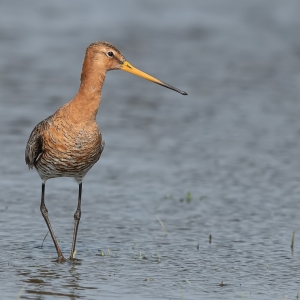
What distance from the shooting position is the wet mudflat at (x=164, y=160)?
287 inches

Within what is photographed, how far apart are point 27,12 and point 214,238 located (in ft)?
44.3

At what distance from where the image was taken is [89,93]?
777cm

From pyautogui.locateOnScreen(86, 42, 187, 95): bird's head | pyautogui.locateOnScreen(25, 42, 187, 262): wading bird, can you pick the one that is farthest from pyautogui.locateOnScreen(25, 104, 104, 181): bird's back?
pyautogui.locateOnScreen(86, 42, 187, 95): bird's head

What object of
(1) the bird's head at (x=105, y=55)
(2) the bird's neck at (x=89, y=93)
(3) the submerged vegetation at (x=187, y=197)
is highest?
(1) the bird's head at (x=105, y=55)


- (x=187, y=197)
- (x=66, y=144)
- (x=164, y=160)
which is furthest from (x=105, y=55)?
(x=164, y=160)

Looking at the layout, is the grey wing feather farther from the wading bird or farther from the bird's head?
the bird's head

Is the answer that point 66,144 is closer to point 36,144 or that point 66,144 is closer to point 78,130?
point 78,130

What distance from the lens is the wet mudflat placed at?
729 centimetres

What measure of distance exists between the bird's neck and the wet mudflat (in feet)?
4.26

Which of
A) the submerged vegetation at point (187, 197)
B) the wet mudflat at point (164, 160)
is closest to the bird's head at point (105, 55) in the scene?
the wet mudflat at point (164, 160)

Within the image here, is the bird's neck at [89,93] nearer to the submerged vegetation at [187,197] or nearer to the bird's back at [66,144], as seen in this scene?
the bird's back at [66,144]

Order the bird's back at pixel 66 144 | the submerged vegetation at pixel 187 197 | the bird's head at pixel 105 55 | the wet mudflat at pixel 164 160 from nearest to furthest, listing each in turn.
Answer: the wet mudflat at pixel 164 160
the bird's back at pixel 66 144
the bird's head at pixel 105 55
the submerged vegetation at pixel 187 197

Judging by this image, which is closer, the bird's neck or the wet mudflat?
the wet mudflat

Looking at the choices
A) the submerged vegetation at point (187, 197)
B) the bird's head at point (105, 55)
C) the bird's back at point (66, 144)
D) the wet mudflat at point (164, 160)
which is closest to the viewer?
the wet mudflat at point (164, 160)
